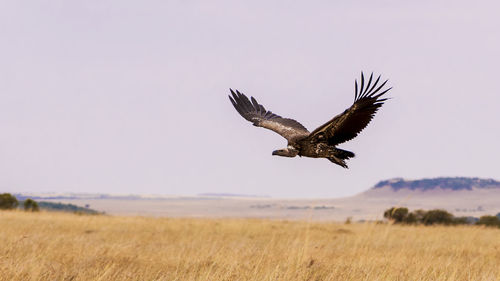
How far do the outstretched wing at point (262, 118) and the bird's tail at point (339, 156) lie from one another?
116 centimetres

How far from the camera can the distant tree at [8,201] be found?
918 inches

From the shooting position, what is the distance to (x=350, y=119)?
560 cm

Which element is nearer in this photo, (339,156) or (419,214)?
(339,156)

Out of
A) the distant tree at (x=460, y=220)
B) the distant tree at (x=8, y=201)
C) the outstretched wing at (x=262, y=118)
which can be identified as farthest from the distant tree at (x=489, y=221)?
the distant tree at (x=8, y=201)

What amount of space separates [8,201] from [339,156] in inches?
851

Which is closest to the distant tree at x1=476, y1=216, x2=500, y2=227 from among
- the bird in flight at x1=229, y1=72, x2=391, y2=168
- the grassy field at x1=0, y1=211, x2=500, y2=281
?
the grassy field at x1=0, y1=211, x2=500, y2=281

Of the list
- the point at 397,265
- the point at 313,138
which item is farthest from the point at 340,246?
the point at 313,138

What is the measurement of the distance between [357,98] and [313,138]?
62cm

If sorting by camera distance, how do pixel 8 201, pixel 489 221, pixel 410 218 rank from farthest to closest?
pixel 8 201, pixel 410 218, pixel 489 221

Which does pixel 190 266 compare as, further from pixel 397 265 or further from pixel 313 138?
pixel 397 265

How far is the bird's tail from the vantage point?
17.8 ft

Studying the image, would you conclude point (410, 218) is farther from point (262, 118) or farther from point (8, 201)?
point (8, 201)

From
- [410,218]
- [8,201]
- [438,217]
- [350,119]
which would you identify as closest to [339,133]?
[350,119]

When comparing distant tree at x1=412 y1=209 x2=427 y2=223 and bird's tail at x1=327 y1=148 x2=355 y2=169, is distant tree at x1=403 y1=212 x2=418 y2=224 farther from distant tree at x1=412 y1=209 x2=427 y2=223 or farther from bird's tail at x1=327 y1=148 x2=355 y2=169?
bird's tail at x1=327 y1=148 x2=355 y2=169
